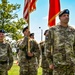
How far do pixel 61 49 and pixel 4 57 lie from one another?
8.94 feet

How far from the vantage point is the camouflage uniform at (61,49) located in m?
7.36

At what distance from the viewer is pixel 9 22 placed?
1854 inches

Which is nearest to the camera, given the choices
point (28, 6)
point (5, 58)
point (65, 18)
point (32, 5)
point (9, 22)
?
point (65, 18)

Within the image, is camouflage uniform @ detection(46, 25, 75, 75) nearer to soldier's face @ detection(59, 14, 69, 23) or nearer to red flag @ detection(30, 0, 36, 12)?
soldier's face @ detection(59, 14, 69, 23)

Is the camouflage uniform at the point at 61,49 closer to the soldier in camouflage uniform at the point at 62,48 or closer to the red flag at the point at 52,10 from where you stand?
the soldier in camouflage uniform at the point at 62,48

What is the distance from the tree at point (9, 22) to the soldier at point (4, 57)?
35772 millimetres

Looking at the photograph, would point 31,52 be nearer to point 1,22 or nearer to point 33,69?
point 33,69

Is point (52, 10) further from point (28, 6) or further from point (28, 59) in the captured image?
point (28, 59)

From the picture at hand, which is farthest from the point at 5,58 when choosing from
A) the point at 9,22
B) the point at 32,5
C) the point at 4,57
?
the point at 9,22

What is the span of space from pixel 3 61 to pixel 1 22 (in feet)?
119

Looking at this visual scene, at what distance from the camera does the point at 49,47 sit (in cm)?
745

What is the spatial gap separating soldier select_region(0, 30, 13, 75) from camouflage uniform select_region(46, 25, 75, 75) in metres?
2.54

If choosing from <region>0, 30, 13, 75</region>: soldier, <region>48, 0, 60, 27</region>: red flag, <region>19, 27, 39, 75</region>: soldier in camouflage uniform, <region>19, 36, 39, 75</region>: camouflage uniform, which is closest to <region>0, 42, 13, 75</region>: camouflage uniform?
<region>0, 30, 13, 75</region>: soldier

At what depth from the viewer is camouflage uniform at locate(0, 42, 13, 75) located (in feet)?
31.8
